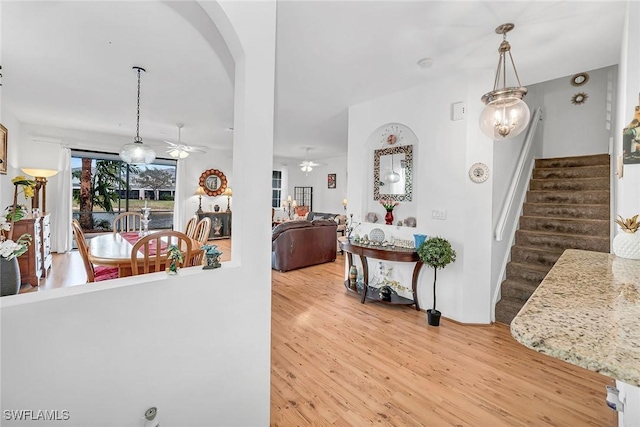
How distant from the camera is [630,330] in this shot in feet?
2.13

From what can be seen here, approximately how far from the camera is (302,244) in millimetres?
5172

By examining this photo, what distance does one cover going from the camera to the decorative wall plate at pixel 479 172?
9.75 feet

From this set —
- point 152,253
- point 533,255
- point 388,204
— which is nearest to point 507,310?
point 533,255

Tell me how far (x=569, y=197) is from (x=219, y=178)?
774 cm

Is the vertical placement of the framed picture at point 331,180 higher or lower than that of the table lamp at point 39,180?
higher

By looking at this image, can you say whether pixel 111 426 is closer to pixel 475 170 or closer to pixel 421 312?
pixel 421 312

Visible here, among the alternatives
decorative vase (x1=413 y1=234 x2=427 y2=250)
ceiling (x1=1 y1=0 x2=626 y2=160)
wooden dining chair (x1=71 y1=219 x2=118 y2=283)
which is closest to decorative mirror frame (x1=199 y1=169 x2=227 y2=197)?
ceiling (x1=1 y1=0 x2=626 y2=160)

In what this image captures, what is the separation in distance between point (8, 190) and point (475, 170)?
704 centimetres

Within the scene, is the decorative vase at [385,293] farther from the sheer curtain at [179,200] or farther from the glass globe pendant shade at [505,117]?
the sheer curtain at [179,200]

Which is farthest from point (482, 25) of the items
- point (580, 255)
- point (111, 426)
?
point (111, 426)

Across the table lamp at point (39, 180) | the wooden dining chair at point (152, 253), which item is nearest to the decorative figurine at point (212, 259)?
the wooden dining chair at point (152, 253)

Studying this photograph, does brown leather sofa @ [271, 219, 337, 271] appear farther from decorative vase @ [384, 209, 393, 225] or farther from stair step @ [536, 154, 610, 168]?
stair step @ [536, 154, 610, 168]

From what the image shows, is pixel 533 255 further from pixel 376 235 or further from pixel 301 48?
pixel 301 48

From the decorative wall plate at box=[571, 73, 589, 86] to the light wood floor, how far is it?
4.30 m
